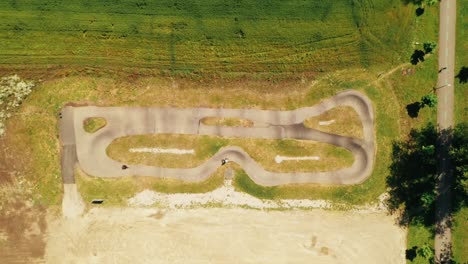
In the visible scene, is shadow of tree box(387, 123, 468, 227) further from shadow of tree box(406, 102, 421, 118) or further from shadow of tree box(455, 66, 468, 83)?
shadow of tree box(455, 66, 468, 83)

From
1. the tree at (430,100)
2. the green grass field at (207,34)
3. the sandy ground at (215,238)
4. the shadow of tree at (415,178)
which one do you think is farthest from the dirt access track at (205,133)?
the tree at (430,100)

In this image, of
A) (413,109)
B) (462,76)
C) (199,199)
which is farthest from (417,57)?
(199,199)

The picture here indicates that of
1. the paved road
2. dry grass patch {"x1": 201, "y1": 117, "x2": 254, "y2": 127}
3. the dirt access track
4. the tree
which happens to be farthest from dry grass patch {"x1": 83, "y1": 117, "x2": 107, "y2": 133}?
the paved road

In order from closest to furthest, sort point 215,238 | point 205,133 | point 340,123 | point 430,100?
point 430,100 → point 215,238 → point 205,133 → point 340,123

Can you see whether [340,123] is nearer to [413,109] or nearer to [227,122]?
[413,109]

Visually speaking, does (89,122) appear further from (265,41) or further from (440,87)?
(440,87)
